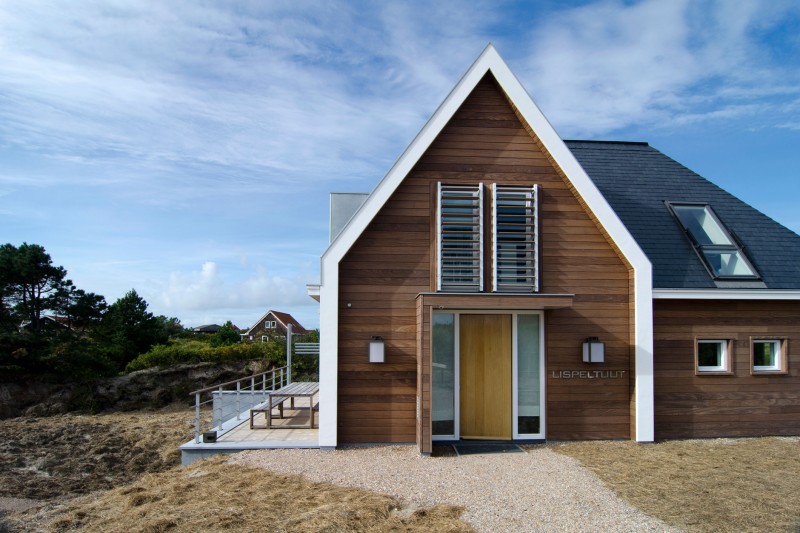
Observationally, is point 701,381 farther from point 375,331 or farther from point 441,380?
point 375,331

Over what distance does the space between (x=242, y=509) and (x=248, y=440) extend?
12.0ft

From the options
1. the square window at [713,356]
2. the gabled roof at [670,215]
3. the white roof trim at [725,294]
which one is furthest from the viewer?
the gabled roof at [670,215]

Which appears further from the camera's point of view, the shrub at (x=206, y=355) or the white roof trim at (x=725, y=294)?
the shrub at (x=206, y=355)

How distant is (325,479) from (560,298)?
15.6ft

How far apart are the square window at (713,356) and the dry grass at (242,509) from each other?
6.78 metres

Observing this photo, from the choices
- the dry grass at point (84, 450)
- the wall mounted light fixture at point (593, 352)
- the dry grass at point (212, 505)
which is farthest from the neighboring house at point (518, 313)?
the dry grass at point (84, 450)

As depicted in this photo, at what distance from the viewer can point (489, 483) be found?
26.5 feet

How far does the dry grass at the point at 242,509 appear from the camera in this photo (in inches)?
255

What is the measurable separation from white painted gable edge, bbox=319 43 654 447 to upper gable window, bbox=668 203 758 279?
206cm

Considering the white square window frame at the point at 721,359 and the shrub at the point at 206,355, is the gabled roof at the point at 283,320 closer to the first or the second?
the shrub at the point at 206,355

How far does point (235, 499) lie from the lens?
7.35 metres

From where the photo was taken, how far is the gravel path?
6.67m

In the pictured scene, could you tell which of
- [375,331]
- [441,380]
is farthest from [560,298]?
[375,331]

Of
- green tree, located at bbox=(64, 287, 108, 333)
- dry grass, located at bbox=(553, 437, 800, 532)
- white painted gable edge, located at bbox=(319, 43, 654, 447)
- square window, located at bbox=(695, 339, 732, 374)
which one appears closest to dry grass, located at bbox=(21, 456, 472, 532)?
white painted gable edge, located at bbox=(319, 43, 654, 447)
